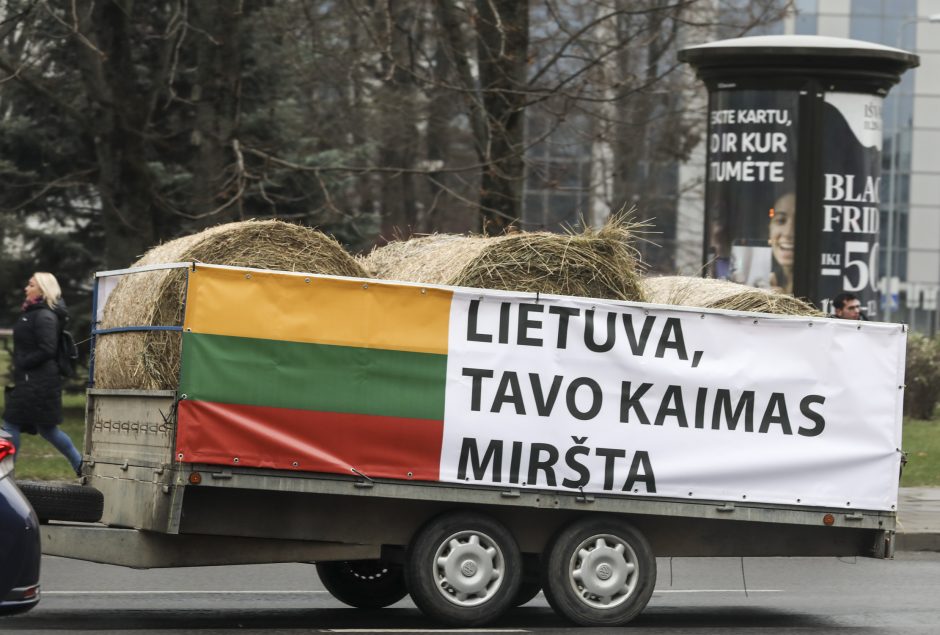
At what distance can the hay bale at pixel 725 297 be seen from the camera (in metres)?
9.88

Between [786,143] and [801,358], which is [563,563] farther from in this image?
[786,143]

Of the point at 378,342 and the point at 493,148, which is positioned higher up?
the point at 493,148

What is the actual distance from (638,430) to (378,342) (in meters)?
1.53

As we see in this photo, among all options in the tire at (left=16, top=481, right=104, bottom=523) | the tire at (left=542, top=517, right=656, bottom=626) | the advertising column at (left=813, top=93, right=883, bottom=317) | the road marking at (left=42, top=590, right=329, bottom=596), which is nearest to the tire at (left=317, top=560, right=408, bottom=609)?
the road marking at (left=42, top=590, right=329, bottom=596)

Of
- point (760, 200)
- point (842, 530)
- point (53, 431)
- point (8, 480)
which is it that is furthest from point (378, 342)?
point (760, 200)

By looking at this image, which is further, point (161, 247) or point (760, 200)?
point (760, 200)

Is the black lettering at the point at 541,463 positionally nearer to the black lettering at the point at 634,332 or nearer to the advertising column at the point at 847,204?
the black lettering at the point at 634,332

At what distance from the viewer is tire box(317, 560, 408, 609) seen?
978 centimetres

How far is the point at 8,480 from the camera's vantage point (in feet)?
23.7

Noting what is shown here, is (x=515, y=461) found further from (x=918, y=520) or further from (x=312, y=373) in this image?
(x=918, y=520)

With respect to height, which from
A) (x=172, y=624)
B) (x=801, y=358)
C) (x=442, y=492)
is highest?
(x=801, y=358)

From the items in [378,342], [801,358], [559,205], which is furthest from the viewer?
[559,205]

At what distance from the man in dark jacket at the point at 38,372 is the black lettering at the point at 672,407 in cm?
582

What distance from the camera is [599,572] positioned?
894cm
